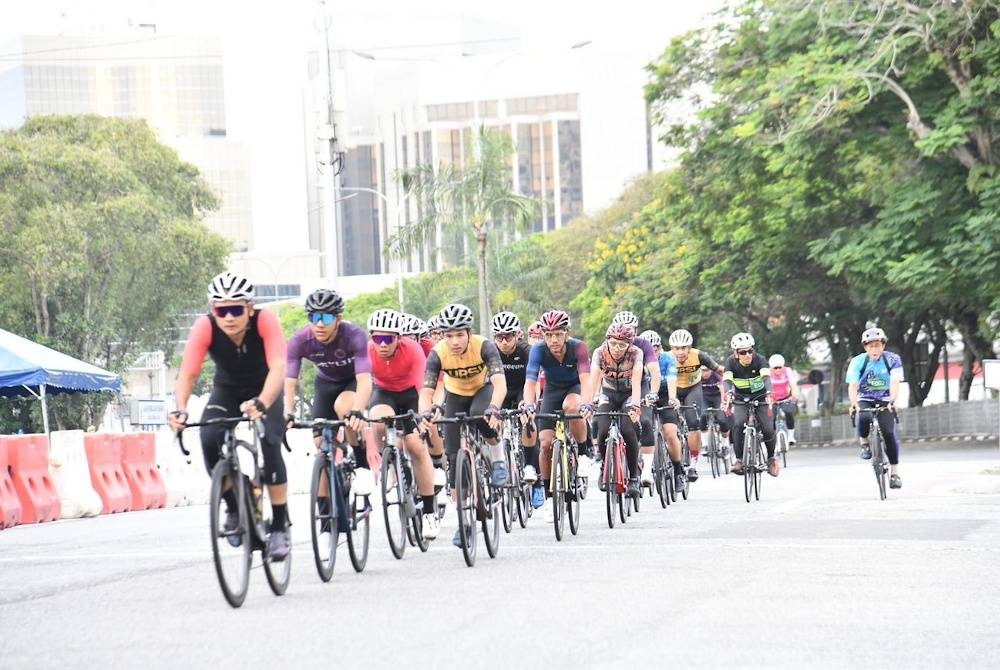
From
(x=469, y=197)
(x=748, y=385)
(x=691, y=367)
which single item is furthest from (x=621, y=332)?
(x=469, y=197)

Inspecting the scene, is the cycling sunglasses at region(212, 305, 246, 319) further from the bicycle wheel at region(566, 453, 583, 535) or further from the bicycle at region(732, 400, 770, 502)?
the bicycle at region(732, 400, 770, 502)

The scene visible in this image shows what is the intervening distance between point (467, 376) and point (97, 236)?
46895mm

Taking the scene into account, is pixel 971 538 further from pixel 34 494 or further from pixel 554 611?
pixel 34 494

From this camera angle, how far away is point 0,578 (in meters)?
12.8

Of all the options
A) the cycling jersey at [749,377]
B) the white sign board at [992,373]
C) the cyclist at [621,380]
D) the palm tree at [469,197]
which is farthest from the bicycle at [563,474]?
the palm tree at [469,197]

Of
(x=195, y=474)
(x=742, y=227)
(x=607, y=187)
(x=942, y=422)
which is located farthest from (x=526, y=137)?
(x=195, y=474)

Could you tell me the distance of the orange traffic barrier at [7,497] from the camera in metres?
20.6

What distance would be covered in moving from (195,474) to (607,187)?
154489 millimetres

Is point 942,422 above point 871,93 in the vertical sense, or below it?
below

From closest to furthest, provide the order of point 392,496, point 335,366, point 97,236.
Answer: point 392,496, point 335,366, point 97,236

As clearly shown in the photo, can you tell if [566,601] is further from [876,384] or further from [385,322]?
[876,384]

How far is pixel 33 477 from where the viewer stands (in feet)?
71.0

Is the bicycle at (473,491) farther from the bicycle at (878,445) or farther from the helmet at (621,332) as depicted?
the bicycle at (878,445)

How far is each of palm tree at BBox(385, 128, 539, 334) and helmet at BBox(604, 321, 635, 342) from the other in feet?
93.8
